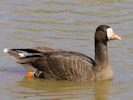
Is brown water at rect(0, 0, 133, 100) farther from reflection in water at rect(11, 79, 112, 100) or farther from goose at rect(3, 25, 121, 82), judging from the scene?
goose at rect(3, 25, 121, 82)

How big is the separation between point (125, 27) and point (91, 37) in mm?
1248

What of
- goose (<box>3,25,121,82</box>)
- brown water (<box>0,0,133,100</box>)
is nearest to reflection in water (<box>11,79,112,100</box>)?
brown water (<box>0,0,133,100</box>)

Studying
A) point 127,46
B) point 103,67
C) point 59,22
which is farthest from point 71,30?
point 103,67

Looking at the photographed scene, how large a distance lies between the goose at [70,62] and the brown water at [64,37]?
17cm

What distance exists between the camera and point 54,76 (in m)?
14.6

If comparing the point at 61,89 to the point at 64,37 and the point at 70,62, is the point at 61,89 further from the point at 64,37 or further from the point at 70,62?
the point at 64,37

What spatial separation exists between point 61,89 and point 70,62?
0.69m

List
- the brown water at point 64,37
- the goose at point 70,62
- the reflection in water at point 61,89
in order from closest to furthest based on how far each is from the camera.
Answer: the reflection in water at point 61,89 → the brown water at point 64,37 → the goose at point 70,62

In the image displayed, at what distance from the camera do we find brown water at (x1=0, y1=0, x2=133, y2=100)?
45.3 ft

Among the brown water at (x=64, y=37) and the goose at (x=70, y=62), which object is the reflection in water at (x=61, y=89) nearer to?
the brown water at (x=64, y=37)

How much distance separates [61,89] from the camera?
14109 mm

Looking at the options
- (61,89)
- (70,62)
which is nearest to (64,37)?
(70,62)

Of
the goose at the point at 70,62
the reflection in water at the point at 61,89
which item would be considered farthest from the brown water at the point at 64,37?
the goose at the point at 70,62

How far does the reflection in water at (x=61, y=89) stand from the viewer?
13477 mm
